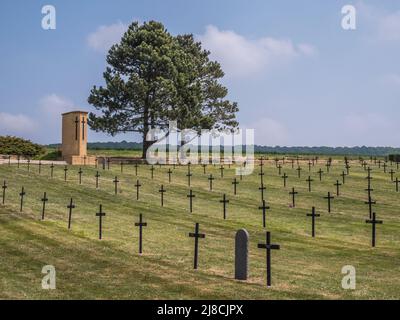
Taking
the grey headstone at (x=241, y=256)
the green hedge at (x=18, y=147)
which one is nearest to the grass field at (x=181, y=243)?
the grey headstone at (x=241, y=256)

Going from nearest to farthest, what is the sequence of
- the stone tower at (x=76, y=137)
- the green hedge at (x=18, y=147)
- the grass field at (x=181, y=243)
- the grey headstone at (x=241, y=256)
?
the grass field at (x=181, y=243) < the grey headstone at (x=241, y=256) < the stone tower at (x=76, y=137) < the green hedge at (x=18, y=147)

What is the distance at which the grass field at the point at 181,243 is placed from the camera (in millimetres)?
14008

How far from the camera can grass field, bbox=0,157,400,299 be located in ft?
46.0

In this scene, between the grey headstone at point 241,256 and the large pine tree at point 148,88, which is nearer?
the grey headstone at point 241,256

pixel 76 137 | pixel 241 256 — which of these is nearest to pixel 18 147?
pixel 76 137

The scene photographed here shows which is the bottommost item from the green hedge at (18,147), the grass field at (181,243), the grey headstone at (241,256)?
the grass field at (181,243)

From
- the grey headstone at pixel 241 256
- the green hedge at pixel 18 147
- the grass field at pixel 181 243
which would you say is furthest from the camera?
the green hedge at pixel 18 147

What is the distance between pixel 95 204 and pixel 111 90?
101 feet

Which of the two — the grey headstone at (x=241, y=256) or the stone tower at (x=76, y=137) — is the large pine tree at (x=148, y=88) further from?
the grey headstone at (x=241, y=256)

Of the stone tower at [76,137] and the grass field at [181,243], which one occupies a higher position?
the stone tower at [76,137]

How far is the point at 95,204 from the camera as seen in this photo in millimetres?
32469

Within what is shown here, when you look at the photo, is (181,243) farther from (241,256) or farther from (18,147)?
(18,147)

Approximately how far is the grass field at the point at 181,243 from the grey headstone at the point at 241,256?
1.11 ft
